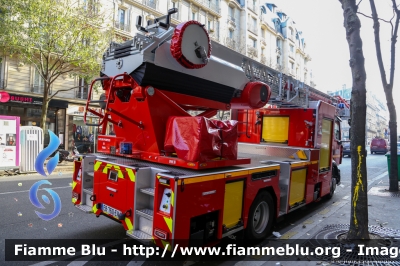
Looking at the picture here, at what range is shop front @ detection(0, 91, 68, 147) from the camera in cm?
1728

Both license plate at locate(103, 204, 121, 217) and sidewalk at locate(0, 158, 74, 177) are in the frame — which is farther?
sidewalk at locate(0, 158, 74, 177)

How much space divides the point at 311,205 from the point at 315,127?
222 cm

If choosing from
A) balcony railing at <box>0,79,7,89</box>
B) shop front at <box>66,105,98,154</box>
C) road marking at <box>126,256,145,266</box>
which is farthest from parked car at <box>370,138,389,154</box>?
road marking at <box>126,256,145,266</box>

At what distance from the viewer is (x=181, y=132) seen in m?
3.85

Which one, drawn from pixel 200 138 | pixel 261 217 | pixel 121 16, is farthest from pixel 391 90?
pixel 121 16

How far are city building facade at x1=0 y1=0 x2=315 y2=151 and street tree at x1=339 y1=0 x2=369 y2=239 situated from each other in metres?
9.46

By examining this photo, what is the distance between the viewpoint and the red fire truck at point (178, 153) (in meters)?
3.49

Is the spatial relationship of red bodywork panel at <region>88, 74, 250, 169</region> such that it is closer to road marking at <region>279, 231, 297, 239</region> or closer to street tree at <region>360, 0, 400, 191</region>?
road marking at <region>279, 231, 297, 239</region>

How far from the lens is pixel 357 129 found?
15.0ft

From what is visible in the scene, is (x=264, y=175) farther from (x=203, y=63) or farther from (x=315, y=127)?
(x=315, y=127)

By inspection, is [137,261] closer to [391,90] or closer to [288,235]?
[288,235]

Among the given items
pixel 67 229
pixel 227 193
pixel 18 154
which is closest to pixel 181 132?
pixel 227 193

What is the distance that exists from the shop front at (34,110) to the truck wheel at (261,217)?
16043 mm

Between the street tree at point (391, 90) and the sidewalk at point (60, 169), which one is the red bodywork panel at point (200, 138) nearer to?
the street tree at point (391, 90)
